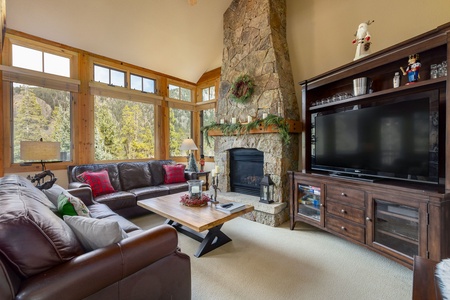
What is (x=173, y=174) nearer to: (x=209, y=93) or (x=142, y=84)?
(x=142, y=84)

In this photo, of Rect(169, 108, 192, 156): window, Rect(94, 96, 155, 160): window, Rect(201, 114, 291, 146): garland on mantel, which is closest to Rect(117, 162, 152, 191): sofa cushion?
Rect(94, 96, 155, 160): window

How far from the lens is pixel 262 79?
3.58m

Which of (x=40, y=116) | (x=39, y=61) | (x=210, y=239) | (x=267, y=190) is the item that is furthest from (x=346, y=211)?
(x=39, y=61)

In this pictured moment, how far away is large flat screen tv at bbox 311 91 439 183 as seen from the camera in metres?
1.96

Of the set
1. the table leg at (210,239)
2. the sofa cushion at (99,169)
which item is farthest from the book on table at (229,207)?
the sofa cushion at (99,169)

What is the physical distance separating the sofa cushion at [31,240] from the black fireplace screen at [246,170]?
9.60 ft

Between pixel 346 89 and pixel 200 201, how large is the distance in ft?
8.39

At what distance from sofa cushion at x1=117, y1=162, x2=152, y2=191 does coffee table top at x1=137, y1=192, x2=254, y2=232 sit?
1.33 metres

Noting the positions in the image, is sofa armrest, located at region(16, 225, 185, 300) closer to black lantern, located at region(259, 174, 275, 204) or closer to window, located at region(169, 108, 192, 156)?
black lantern, located at region(259, 174, 275, 204)

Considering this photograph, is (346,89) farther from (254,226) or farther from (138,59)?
(138,59)

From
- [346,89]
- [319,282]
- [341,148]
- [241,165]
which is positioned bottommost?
[319,282]

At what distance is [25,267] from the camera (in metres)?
0.92

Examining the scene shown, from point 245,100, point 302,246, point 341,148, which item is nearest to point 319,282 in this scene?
point 302,246

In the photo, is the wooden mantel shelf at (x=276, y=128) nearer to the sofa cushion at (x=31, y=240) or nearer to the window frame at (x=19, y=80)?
the sofa cushion at (x=31, y=240)
